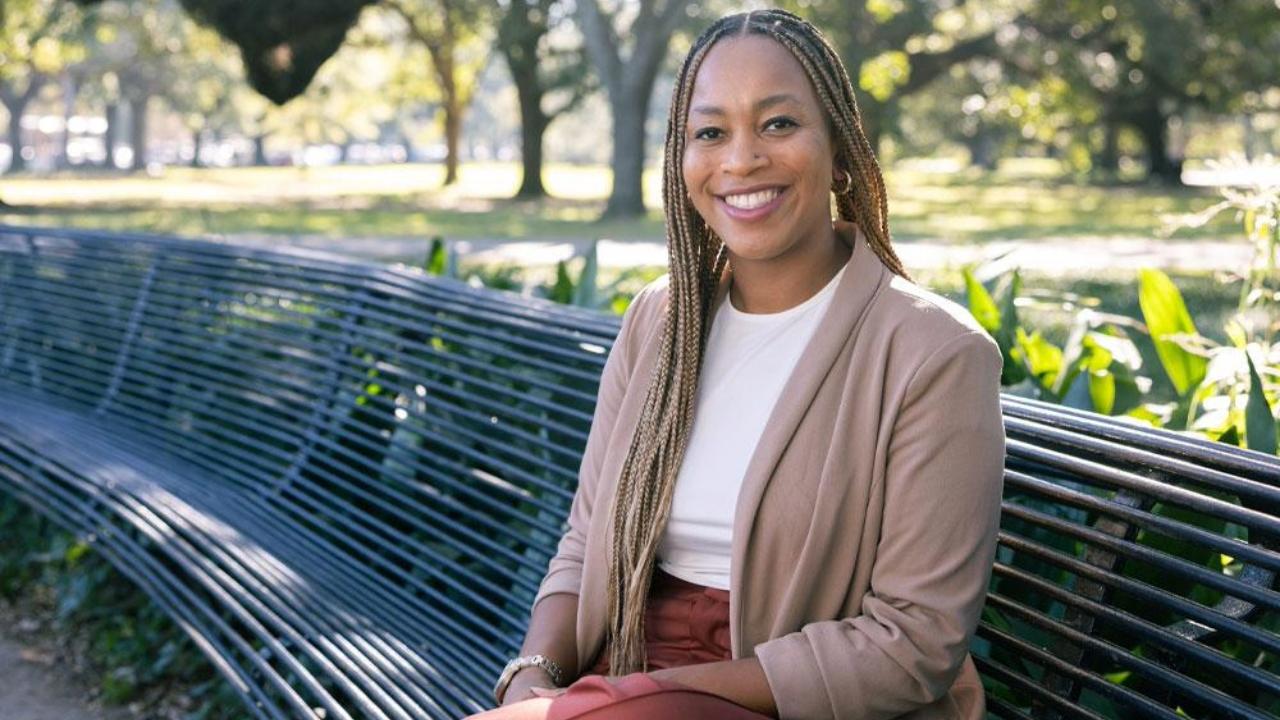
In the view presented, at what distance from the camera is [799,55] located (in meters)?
2.37

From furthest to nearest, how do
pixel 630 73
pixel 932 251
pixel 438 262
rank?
pixel 630 73 → pixel 932 251 → pixel 438 262

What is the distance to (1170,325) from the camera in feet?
12.1

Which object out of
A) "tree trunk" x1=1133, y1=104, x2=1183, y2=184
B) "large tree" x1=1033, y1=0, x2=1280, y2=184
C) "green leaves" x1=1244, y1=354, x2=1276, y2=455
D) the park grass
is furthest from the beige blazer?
"tree trunk" x1=1133, y1=104, x2=1183, y2=184

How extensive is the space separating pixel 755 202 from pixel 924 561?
2.10ft

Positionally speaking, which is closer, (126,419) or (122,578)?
(122,578)

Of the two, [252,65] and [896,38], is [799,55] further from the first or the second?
[896,38]

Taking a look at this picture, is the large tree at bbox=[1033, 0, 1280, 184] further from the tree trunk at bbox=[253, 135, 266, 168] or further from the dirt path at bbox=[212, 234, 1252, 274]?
the tree trunk at bbox=[253, 135, 266, 168]

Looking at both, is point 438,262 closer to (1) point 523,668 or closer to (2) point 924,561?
(1) point 523,668

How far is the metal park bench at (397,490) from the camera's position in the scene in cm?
230

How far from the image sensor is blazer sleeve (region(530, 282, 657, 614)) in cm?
271

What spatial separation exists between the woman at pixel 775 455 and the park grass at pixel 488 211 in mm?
13551

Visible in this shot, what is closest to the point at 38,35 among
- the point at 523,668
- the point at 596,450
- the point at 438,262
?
the point at 438,262

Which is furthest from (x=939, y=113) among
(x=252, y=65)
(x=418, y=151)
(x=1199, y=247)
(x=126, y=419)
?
(x=418, y=151)

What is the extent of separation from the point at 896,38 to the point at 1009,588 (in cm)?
2770
